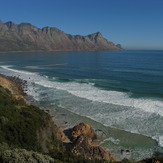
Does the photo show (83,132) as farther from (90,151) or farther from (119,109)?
(119,109)

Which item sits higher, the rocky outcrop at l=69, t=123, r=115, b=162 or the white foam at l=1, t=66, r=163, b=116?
the white foam at l=1, t=66, r=163, b=116

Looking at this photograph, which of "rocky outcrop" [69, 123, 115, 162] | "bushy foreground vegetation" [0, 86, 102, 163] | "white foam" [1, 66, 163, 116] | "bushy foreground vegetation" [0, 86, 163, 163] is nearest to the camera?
"bushy foreground vegetation" [0, 86, 163, 163]

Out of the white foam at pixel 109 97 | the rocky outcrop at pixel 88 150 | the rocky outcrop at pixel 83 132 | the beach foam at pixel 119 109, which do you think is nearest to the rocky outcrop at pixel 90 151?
the rocky outcrop at pixel 88 150

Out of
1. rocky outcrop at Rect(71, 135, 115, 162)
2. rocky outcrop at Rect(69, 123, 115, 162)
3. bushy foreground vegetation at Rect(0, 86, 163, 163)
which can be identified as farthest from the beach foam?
bushy foreground vegetation at Rect(0, 86, 163, 163)

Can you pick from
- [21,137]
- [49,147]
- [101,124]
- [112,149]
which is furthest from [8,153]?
[101,124]

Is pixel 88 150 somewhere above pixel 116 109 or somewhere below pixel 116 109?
below

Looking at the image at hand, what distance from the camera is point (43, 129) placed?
15.7 metres

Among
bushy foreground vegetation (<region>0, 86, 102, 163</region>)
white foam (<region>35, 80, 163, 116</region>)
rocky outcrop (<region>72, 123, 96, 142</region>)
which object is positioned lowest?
rocky outcrop (<region>72, 123, 96, 142</region>)

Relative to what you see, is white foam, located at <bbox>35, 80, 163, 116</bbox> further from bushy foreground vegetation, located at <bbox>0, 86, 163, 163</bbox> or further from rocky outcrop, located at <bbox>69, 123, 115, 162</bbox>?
bushy foreground vegetation, located at <bbox>0, 86, 163, 163</bbox>

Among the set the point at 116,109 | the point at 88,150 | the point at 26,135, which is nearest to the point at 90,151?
the point at 88,150

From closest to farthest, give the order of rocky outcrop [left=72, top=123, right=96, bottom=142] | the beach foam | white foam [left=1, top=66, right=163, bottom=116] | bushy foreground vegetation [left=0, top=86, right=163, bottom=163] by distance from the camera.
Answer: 1. bushy foreground vegetation [left=0, top=86, right=163, bottom=163]
2. rocky outcrop [left=72, top=123, right=96, bottom=142]
3. the beach foam
4. white foam [left=1, top=66, right=163, bottom=116]

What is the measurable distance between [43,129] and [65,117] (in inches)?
410

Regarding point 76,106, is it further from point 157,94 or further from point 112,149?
point 157,94

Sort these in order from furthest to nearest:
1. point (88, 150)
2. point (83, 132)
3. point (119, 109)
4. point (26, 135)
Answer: point (119, 109), point (83, 132), point (88, 150), point (26, 135)
